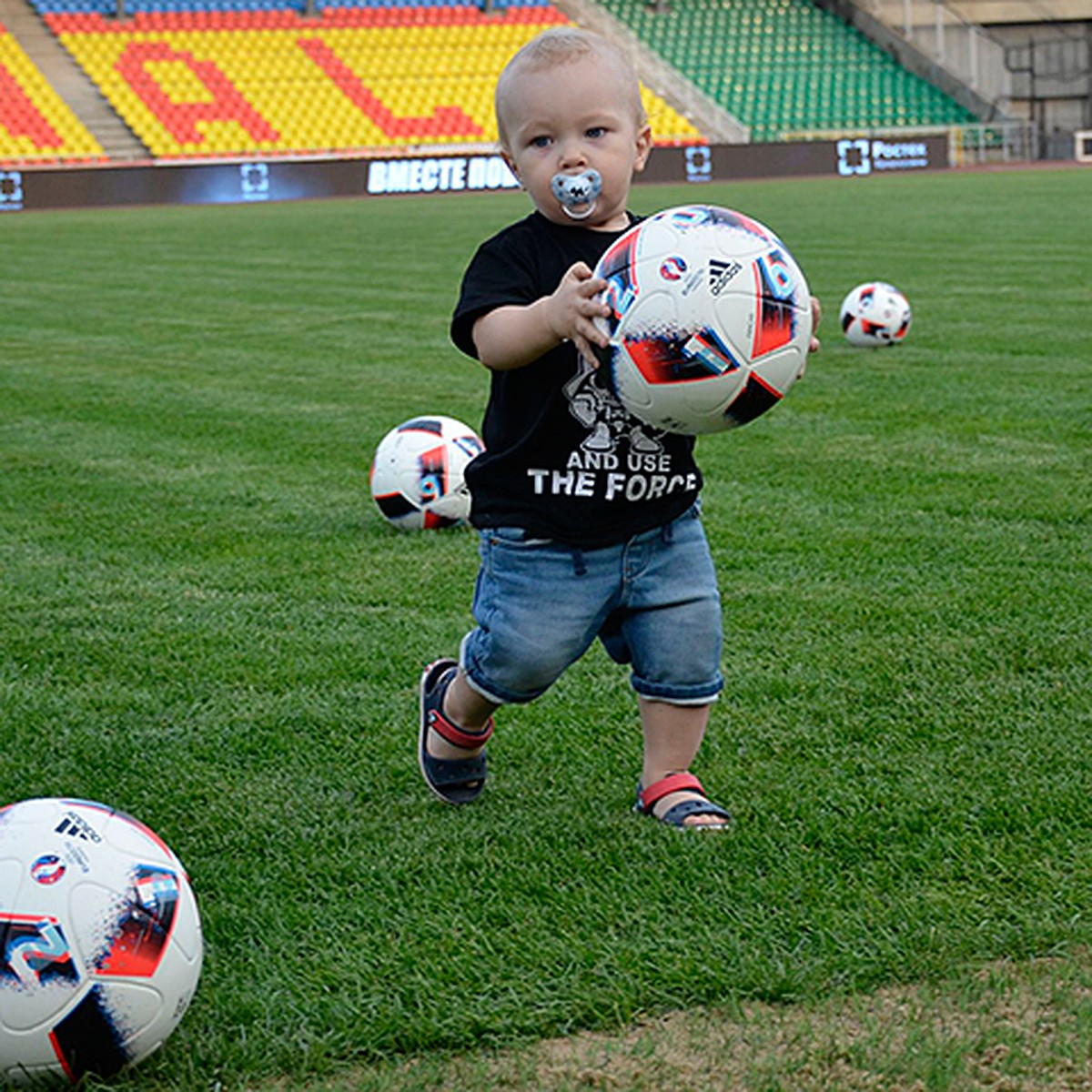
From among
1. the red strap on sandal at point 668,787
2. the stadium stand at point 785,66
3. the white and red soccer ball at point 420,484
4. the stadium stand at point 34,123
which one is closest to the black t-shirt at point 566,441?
the red strap on sandal at point 668,787

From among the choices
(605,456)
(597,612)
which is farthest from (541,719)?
(605,456)

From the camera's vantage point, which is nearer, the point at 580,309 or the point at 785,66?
the point at 580,309

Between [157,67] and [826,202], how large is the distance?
1881cm

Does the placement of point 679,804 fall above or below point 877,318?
below

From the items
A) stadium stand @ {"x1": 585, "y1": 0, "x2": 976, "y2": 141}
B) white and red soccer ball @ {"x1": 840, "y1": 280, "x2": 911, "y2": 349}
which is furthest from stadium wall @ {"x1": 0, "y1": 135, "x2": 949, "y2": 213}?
white and red soccer ball @ {"x1": 840, "y1": 280, "x2": 911, "y2": 349}

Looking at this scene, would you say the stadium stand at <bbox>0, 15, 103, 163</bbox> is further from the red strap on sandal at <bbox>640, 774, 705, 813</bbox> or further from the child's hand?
the child's hand

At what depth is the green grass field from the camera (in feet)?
8.77

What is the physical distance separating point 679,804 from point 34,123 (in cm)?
3394

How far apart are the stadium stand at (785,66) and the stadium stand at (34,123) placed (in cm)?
1497

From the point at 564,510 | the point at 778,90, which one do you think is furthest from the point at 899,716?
the point at 778,90

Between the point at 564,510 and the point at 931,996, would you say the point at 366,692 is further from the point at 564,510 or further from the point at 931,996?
the point at 931,996

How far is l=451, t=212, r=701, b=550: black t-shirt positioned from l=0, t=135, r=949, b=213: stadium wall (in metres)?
30.4

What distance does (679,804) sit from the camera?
3.26 metres

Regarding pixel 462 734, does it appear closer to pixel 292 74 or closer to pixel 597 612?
pixel 597 612
